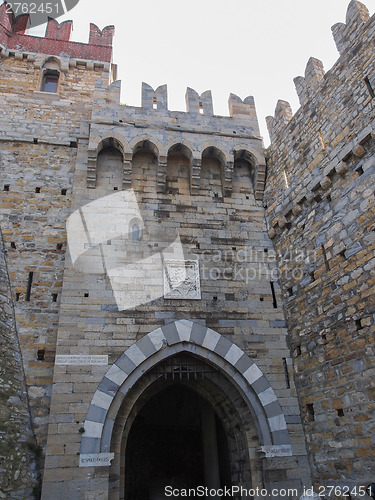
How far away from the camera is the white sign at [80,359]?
5836 mm

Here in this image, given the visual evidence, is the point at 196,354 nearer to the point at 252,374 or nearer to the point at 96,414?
the point at 252,374

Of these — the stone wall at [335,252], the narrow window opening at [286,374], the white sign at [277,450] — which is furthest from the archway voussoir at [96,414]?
the stone wall at [335,252]

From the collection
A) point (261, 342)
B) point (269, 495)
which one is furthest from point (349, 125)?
point (269, 495)

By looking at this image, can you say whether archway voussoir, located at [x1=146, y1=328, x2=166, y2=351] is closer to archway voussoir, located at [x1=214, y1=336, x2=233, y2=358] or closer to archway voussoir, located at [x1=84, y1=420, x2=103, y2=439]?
archway voussoir, located at [x1=214, y1=336, x2=233, y2=358]

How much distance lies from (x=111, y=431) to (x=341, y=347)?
337 cm

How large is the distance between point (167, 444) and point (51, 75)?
9731 mm

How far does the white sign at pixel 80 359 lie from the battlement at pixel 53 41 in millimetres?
7701

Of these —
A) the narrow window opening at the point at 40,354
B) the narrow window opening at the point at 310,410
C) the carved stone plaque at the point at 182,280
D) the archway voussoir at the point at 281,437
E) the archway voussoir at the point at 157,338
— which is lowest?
the archway voussoir at the point at 281,437

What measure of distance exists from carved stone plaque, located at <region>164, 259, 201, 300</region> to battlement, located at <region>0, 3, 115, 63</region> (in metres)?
6.37

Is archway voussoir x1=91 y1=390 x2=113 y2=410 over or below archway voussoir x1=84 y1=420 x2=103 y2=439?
over

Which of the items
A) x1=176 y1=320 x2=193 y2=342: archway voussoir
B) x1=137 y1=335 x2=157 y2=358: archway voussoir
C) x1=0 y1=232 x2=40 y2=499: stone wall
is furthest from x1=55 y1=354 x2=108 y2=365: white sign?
x1=176 y1=320 x2=193 y2=342: archway voussoir

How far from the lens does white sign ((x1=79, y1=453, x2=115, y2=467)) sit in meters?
5.26

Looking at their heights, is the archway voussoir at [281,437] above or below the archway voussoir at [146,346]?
below

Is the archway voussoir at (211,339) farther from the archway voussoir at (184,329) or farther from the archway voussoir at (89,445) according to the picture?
the archway voussoir at (89,445)
